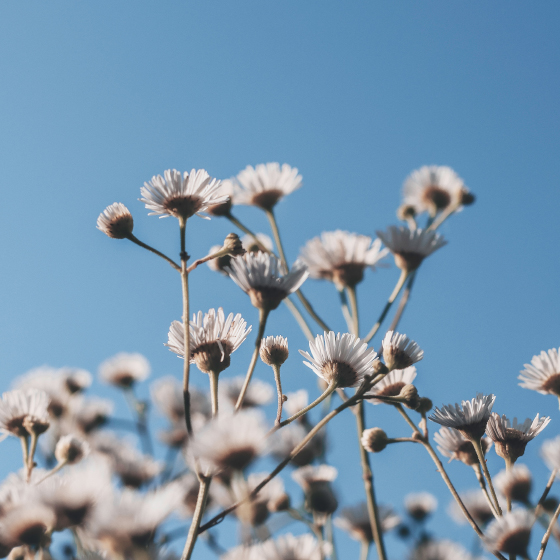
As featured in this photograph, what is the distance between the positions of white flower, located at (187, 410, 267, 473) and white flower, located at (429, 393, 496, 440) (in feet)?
1.81

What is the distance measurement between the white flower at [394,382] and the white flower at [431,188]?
137 centimetres

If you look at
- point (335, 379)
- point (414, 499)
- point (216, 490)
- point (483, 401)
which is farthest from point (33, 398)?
point (414, 499)

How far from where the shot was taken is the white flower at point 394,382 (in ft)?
4.29

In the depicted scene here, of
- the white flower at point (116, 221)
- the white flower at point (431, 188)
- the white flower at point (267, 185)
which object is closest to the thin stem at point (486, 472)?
the white flower at point (116, 221)

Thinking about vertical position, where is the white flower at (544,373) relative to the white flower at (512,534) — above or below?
above

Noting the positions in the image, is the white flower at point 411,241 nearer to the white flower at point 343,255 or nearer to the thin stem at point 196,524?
the white flower at point 343,255

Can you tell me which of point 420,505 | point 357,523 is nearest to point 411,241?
point 357,523

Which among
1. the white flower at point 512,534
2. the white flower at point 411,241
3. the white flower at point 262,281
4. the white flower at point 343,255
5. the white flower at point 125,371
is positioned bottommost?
the white flower at point 512,534

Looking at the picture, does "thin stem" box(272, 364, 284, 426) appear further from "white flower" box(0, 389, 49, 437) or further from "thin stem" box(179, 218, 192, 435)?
"white flower" box(0, 389, 49, 437)

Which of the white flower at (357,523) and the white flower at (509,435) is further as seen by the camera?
the white flower at (357,523)

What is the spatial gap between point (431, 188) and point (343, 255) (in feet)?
4.68

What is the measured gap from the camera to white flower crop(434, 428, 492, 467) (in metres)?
1.18

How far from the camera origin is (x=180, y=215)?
1.02 meters

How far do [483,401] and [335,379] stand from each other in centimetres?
30
